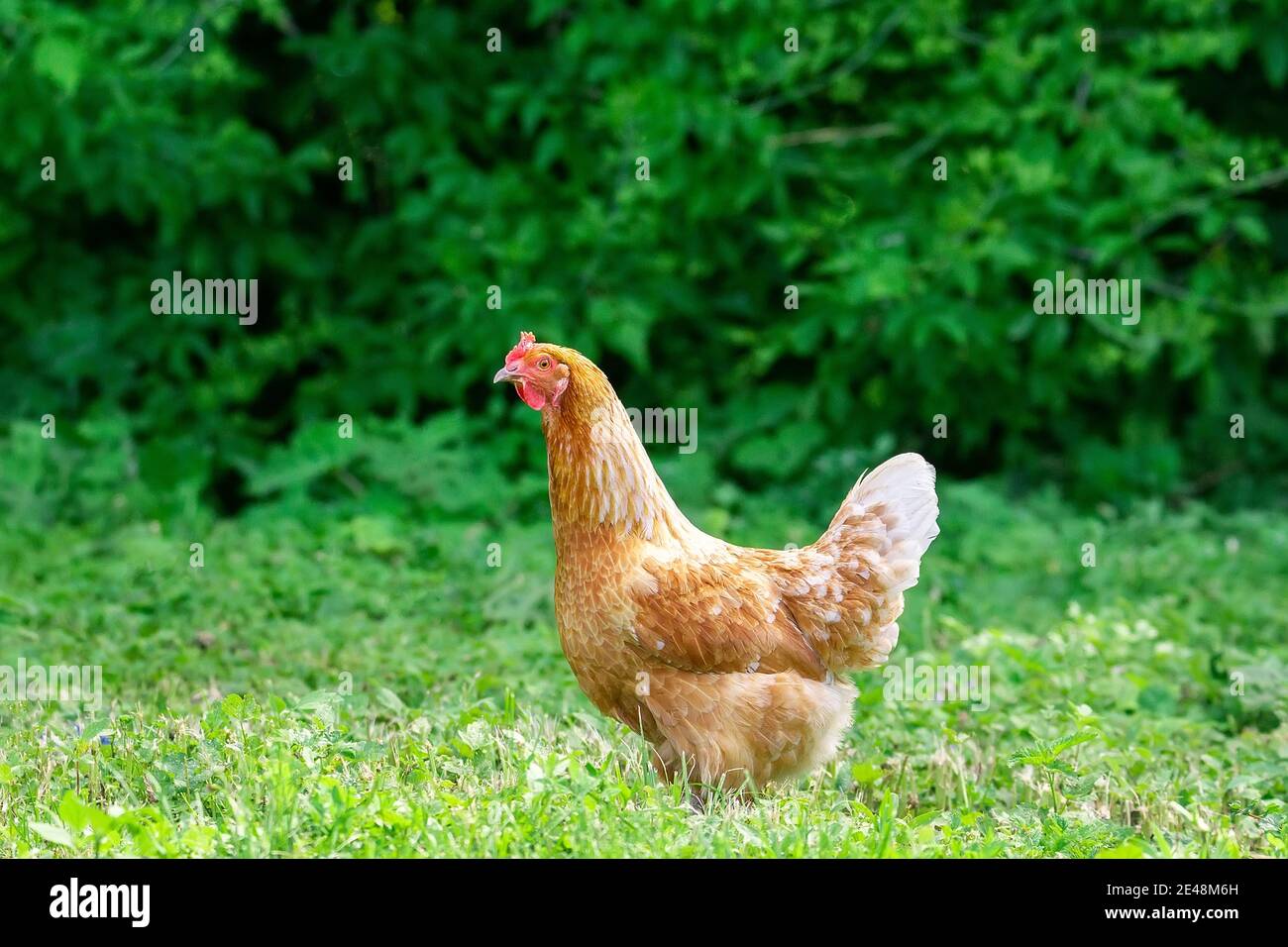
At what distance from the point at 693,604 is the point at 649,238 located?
13.7 feet

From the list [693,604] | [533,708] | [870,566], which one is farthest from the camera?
[533,708]

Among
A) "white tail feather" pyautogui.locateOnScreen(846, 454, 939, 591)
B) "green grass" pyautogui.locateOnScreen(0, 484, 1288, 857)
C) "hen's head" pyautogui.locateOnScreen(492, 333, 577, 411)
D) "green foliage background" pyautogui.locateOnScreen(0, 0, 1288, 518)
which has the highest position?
"green foliage background" pyautogui.locateOnScreen(0, 0, 1288, 518)

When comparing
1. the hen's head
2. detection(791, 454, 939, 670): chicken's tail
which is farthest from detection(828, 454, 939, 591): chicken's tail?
the hen's head

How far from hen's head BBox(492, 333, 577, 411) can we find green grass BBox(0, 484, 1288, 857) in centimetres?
94

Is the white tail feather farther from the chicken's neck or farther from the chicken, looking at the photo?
the chicken's neck

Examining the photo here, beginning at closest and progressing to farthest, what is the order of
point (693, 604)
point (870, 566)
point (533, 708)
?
1. point (693, 604)
2. point (870, 566)
3. point (533, 708)

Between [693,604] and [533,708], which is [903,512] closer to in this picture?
[693,604]

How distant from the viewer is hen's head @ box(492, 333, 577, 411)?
13.4ft

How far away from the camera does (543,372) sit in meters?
4.09

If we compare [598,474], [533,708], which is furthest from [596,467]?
[533,708]

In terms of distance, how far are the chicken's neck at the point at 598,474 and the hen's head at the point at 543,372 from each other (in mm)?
36

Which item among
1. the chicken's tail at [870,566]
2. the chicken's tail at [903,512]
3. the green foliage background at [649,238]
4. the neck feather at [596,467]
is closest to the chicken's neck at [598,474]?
the neck feather at [596,467]

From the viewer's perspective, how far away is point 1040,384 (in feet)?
26.0

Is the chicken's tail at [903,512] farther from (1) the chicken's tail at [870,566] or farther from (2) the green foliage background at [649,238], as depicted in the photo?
(2) the green foliage background at [649,238]
